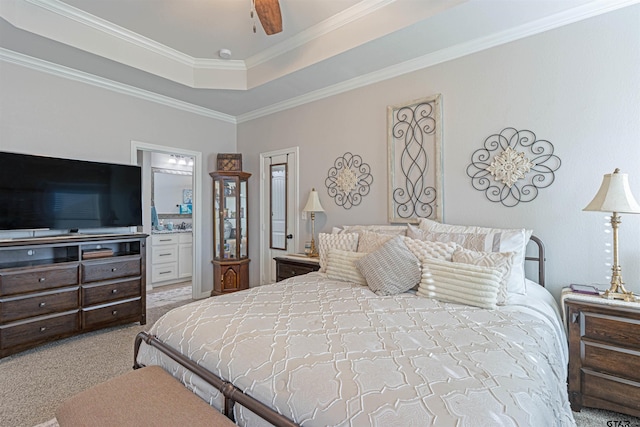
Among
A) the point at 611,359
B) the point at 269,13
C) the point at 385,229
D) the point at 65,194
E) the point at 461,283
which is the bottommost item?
the point at 611,359

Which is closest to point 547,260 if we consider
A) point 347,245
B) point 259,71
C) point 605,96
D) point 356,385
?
point 605,96

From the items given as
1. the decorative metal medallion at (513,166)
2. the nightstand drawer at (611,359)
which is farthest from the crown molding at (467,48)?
the nightstand drawer at (611,359)

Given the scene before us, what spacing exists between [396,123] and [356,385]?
2765mm

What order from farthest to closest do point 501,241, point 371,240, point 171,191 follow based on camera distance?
point 171,191
point 371,240
point 501,241

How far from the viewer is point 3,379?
2369 mm

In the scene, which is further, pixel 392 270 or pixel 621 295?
pixel 392 270

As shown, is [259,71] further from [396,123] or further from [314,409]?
[314,409]

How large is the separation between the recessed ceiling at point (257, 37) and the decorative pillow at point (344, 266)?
1.88 metres

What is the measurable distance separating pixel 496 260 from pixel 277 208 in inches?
120

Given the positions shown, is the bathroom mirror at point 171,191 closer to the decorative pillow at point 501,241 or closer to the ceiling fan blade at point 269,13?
the ceiling fan blade at point 269,13

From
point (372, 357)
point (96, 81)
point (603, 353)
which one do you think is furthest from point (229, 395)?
point (96, 81)

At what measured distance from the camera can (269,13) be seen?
214 centimetres

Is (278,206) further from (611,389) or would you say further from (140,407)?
(611,389)

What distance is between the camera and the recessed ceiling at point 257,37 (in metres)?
2.45
